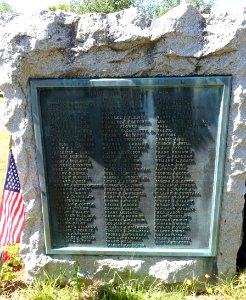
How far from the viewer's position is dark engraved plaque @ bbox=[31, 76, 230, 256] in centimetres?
272

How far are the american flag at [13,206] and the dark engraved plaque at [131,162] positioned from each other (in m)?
0.29

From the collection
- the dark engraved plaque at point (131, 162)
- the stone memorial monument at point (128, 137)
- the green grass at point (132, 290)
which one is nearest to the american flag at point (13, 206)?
the stone memorial monument at point (128, 137)

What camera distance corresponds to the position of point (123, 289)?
2953 millimetres

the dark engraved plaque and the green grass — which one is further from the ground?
the dark engraved plaque

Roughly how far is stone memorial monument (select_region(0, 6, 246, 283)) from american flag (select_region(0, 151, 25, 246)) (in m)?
0.10

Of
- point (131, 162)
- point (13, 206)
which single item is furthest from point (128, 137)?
point (13, 206)

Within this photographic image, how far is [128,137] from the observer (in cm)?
283

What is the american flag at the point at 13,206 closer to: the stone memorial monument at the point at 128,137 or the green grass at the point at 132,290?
the stone memorial monument at the point at 128,137

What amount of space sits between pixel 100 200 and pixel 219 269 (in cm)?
128

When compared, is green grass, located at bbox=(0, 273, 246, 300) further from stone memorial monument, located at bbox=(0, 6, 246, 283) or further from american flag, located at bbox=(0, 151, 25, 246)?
american flag, located at bbox=(0, 151, 25, 246)

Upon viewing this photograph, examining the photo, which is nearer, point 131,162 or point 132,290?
point 131,162

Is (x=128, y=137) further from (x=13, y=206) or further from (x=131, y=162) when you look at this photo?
(x=13, y=206)

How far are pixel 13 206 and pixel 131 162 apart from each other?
3.99 feet

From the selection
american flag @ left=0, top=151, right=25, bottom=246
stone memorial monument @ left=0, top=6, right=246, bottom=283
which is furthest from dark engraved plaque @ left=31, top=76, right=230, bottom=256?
american flag @ left=0, top=151, right=25, bottom=246
